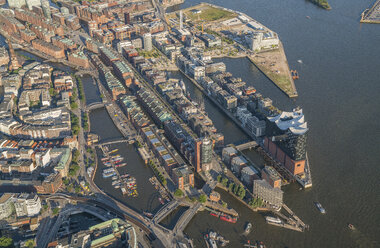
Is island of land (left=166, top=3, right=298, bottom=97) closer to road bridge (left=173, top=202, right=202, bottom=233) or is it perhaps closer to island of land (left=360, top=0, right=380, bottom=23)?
island of land (left=360, top=0, right=380, bottom=23)

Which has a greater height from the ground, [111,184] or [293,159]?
[293,159]

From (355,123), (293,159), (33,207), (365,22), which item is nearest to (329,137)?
(355,123)

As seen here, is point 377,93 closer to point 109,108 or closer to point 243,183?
point 243,183

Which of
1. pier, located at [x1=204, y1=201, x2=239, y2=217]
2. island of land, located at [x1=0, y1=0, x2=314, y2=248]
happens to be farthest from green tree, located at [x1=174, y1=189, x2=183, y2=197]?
pier, located at [x1=204, y1=201, x2=239, y2=217]

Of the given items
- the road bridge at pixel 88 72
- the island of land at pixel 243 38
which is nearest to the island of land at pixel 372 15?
the island of land at pixel 243 38

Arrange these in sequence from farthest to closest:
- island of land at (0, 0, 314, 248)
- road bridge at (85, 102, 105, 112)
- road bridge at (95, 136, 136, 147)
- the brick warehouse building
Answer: road bridge at (85, 102, 105, 112), road bridge at (95, 136, 136, 147), the brick warehouse building, island of land at (0, 0, 314, 248)
